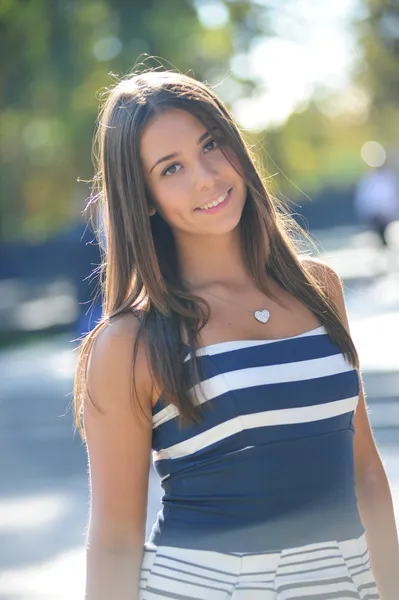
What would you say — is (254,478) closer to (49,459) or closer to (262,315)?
(262,315)

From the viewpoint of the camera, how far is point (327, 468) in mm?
2400

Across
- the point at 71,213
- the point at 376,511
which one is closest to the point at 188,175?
the point at 376,511

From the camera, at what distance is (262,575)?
7.64 ft

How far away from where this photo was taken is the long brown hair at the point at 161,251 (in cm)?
244

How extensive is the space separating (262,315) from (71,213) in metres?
26.0

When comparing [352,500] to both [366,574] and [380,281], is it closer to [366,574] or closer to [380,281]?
[366,574]

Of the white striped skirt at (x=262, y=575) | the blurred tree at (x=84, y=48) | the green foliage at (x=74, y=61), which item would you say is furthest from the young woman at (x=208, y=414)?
the blurred tree at (x=84, y=48)

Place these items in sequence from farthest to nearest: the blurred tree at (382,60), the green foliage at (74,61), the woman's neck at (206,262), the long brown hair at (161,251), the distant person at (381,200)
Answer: the blurred tree at (382,60) → the distant person at (381,200) → the green foliage at (74,61) → the woman's neck at (206,262) → the long brown hair at (161,251)

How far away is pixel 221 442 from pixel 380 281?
18.1m

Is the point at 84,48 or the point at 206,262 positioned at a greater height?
→ the point at 84,48

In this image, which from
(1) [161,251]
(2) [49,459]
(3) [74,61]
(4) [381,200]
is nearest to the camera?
(1) [161,251]

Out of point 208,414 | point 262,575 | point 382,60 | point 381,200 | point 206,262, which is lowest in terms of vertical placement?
point 262,575

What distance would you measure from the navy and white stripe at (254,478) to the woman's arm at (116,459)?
4 centimetres

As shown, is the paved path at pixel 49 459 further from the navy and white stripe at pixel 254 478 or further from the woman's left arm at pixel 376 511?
the navy and white stripe at pixel 254 478
